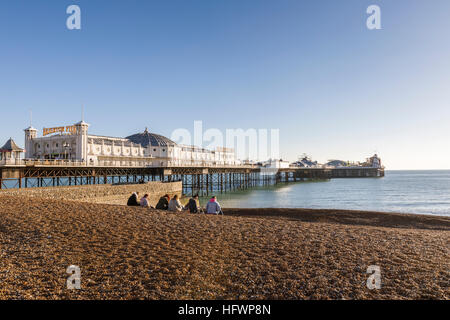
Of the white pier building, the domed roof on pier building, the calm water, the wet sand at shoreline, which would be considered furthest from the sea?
the wet sand at shoreline

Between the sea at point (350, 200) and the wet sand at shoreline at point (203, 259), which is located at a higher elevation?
the wet sand at shoreline at point (203, 259)

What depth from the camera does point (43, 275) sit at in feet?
19.0

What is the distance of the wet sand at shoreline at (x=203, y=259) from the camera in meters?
5.38

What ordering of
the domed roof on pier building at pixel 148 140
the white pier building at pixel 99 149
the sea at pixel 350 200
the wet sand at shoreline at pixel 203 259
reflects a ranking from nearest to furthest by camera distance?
the wet sand at shoreline at pixel 203 259
the sea at pixel 350 200
the white pier building at pixel 99 149
the domed roof on pier building at pixel 148 140

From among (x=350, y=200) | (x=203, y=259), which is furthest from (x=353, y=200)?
(x=203, y=259)

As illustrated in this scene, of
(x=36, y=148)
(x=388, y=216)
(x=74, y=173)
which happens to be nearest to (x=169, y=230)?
(x=388, y=216)

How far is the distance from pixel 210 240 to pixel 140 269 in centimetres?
292

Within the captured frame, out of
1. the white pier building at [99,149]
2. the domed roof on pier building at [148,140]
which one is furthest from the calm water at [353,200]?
the domed roof on pier building at [148,140]

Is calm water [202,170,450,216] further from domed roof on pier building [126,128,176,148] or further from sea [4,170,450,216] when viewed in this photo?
domed roof on pier building [126,128,176,148]

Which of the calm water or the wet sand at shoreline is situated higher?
the wet sand at shoreline

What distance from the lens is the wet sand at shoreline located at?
5375mm

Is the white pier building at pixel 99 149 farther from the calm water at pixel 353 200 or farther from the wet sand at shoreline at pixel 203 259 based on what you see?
the wet sand at shoreline at pixel 203 259

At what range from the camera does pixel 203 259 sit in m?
7.01
